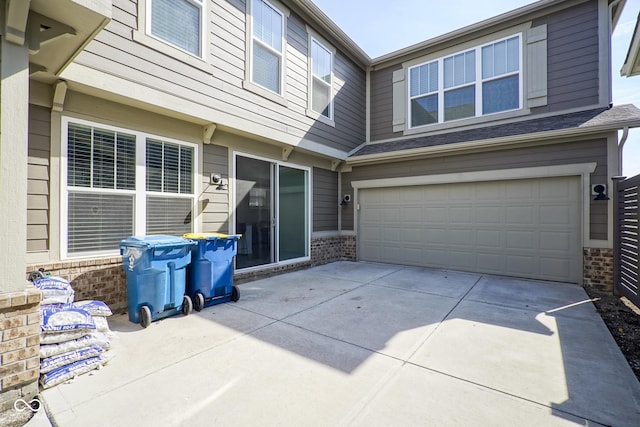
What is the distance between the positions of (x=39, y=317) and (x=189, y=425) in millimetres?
1439

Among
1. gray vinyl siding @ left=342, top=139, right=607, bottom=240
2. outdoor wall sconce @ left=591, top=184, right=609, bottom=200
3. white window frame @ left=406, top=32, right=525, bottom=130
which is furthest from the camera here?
white window frame @ left=406, top=32, right=525, bottom=130

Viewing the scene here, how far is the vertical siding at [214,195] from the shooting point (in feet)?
16.4

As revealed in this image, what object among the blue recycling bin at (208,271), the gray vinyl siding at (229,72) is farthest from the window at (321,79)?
the blue recycling bin at (208,271)

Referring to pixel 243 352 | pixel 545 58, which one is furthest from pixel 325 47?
pixel 243 352

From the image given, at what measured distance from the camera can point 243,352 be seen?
2904 millimetres

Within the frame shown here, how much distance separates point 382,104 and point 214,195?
229 inches

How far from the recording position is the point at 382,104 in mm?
8664

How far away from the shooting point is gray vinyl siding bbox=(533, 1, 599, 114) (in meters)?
6.02

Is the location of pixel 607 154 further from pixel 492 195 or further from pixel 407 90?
pixel 407 90

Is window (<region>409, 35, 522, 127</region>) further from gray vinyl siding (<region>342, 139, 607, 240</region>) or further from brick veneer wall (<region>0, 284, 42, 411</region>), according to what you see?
brick veneer wall (<region>0, 284, 42, 411</region>)

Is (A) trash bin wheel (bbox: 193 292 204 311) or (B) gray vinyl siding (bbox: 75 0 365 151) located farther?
(A) trash bin wheel (bbox: 193 292 204 311)

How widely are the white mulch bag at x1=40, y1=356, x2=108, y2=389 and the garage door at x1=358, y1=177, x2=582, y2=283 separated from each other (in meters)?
6.37

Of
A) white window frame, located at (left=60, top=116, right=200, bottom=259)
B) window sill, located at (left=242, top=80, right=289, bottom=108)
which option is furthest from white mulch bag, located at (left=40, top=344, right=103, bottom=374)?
window sill, located at (left=242, top=80, right=289, bottom=108)

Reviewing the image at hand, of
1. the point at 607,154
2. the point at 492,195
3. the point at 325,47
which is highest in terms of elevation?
the point at 325,47
